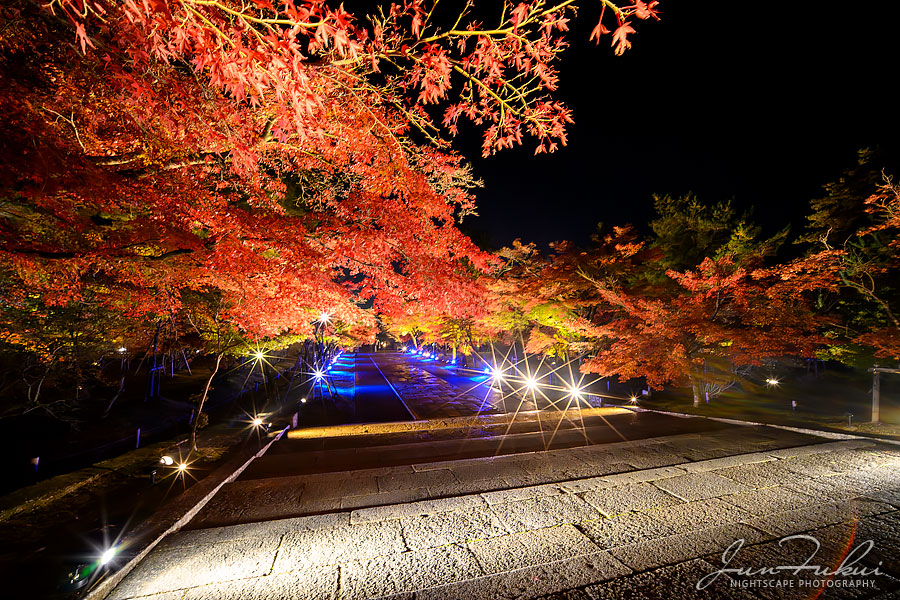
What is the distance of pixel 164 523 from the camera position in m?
3.76

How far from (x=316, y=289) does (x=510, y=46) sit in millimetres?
5331

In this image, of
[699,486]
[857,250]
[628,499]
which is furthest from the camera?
[857,250]

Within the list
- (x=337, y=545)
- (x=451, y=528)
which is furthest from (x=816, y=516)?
(x=337, y=545)

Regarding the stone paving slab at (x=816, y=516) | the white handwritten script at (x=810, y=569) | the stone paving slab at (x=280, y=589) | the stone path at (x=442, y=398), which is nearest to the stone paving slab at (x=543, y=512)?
the white handwritten script at (x=810, y=569)

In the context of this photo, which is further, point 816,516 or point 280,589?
point 816,516

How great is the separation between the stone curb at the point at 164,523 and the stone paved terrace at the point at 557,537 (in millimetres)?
119

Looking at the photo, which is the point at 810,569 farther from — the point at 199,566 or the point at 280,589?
the point at 199,566

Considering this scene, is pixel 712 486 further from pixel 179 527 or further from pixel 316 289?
pixel 316 289

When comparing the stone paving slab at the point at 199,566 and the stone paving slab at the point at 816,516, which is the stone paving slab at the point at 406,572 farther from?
the stone paving slab at the point at 816,516

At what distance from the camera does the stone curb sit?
2840 mm

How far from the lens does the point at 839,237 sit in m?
18.0

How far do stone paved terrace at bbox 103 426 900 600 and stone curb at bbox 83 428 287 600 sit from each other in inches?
4.7

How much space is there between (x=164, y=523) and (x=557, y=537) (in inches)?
175

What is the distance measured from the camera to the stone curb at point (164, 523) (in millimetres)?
2840
